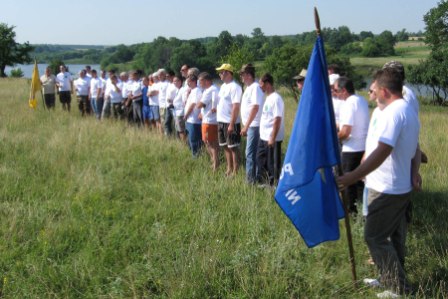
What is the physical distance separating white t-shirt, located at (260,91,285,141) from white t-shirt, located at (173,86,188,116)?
322 centimetres

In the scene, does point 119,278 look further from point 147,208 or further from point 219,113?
point 219,113

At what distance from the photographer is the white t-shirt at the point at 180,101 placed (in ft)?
31.5

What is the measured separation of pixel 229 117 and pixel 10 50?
230ft

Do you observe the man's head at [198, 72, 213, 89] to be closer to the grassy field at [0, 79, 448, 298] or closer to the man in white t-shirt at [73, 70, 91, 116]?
the grassy field at [0, 79, 448, 298]

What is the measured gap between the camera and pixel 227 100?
757 centimetres

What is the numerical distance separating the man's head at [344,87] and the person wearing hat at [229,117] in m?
2.05

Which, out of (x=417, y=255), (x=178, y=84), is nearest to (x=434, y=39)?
(x=178, y=84)

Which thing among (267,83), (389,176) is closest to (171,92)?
(267,83)

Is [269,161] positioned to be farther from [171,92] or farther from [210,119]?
[171,92]

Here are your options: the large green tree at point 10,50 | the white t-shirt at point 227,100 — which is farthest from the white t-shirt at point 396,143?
the large green tree at point 10,50

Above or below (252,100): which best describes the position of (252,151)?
below

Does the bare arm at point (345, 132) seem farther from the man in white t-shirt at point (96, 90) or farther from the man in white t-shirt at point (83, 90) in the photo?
the man in white t-shirt at point (83, 90)

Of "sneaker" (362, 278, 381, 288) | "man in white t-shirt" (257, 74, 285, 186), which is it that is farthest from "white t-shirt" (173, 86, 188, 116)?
"sneaker" (362, 278, 381, 288)

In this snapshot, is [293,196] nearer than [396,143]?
No
